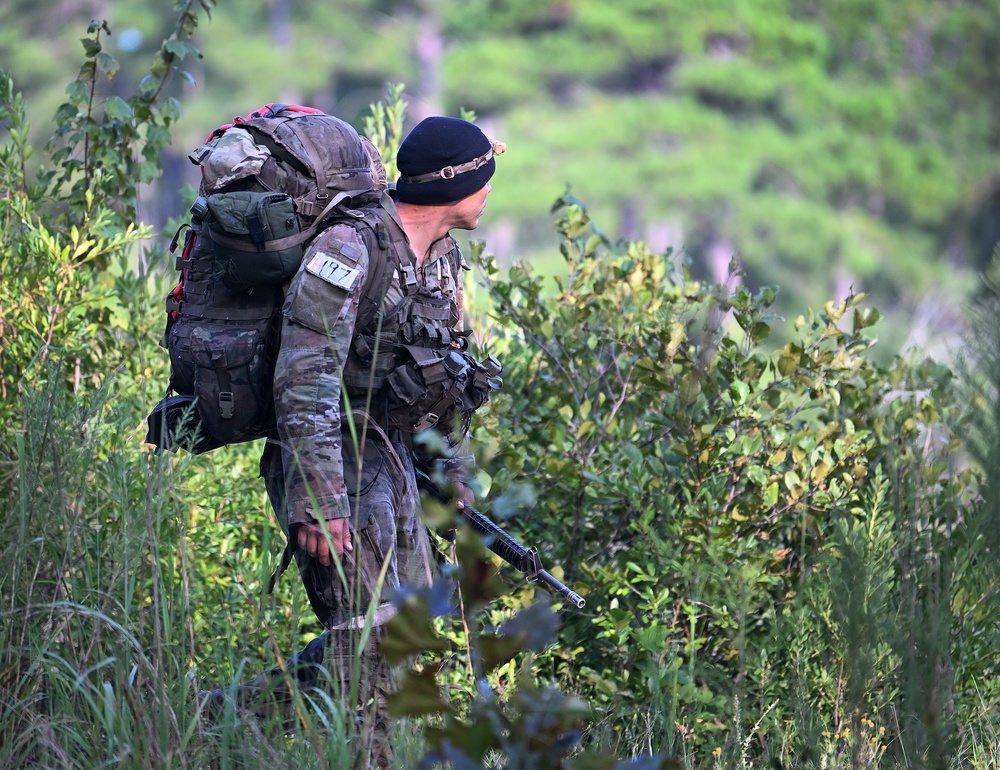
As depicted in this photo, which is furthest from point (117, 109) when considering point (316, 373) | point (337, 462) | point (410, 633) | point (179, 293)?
point (410, 633)

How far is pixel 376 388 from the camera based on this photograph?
11.4ft

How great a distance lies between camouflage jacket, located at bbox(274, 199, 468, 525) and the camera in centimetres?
316

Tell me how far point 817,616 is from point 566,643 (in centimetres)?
109

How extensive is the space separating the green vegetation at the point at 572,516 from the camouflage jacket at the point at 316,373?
8.1 inches

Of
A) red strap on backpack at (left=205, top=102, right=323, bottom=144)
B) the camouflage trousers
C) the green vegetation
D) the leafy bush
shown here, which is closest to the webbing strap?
the green vegetation

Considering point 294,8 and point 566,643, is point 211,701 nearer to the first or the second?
point 566,643

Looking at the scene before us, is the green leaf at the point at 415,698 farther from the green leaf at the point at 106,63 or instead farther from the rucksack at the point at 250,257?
the green leaf at the point at 106,63

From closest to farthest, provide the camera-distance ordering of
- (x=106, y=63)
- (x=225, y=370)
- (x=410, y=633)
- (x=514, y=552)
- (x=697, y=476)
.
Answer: (x=410, y=633)
(x=225, y=370)
(x=514, y=552)
(x=697, y=476)
(x=106, y=63)

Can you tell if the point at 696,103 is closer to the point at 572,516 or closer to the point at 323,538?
the point at 572,516

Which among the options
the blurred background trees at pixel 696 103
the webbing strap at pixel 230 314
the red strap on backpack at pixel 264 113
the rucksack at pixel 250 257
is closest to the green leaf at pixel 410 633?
the rucksack at pixel 250 257

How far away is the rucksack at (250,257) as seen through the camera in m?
3.23

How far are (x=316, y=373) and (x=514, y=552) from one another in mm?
798

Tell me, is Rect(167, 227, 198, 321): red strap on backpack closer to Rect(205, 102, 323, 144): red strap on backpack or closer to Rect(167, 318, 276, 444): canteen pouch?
Rect(167, 318, 276, 444): canteen pouch

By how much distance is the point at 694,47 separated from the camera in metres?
23.6
